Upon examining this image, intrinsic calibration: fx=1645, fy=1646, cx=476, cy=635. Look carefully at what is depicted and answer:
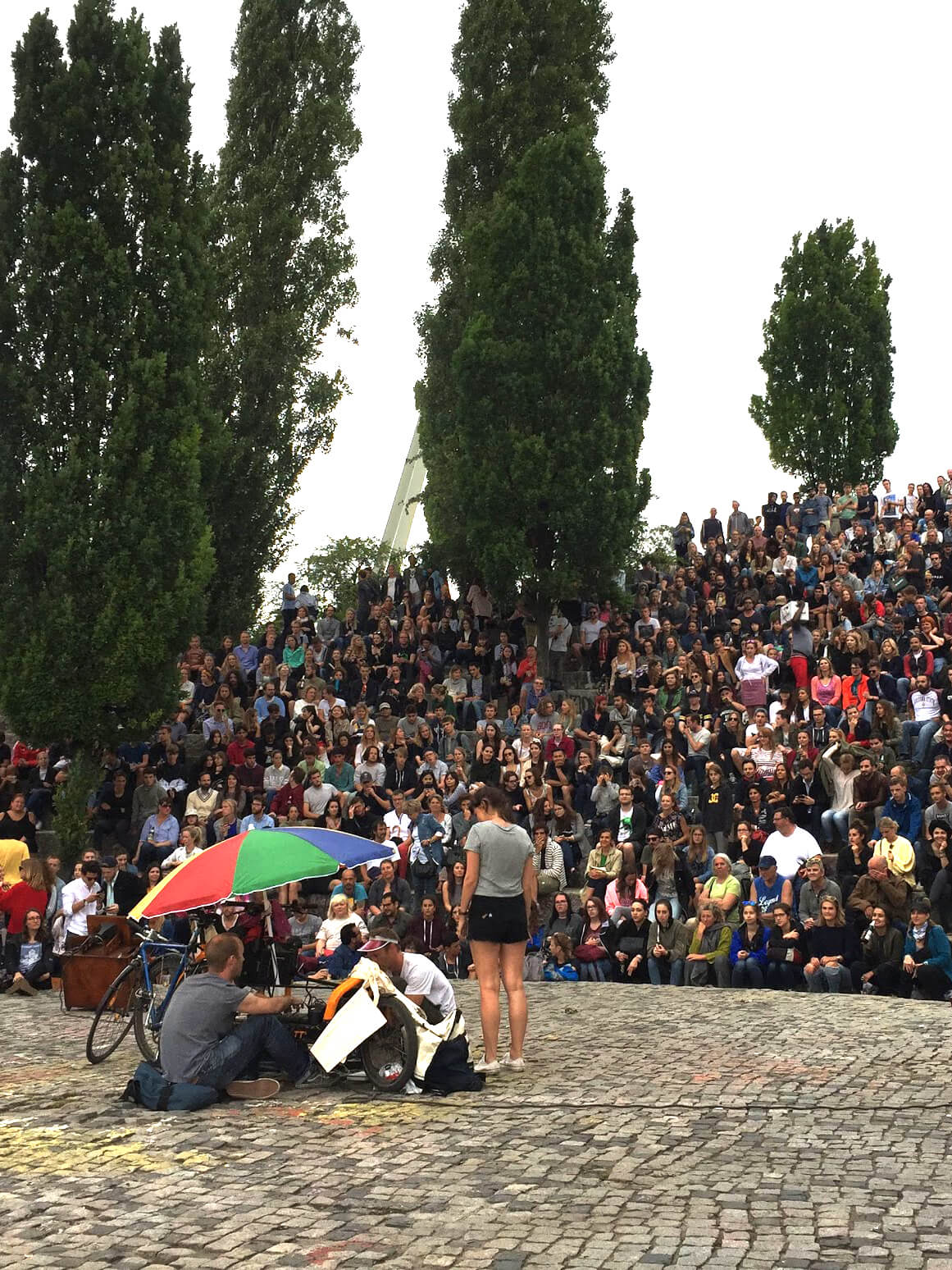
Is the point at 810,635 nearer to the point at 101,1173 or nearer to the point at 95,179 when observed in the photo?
the point at 95,179

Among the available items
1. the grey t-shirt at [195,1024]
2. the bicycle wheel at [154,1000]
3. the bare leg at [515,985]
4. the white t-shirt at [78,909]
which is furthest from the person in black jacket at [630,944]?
the grey t-shirt at [195,1024]

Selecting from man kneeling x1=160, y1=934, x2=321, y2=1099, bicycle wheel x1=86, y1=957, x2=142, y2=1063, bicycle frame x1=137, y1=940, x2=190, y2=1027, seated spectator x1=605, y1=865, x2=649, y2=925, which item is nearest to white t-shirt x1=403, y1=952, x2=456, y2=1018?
man kneeling x1=160, y1=934, x2=321, y2=1099

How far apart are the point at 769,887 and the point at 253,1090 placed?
7143 millimetres

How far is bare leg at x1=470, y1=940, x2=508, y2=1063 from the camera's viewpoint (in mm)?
10438

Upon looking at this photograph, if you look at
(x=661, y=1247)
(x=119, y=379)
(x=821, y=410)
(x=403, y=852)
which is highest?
(x=821, y=410)

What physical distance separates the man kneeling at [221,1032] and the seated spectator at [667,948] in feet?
20.7

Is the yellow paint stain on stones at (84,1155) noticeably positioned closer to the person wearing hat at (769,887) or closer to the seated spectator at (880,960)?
the seated spectator at (880,960)

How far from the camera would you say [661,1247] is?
6.72m

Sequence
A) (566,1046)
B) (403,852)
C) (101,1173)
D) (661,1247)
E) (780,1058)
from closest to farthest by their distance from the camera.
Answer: (661,1247) → (101,1173) → (780,1058) → (566,1046) → (403,852)

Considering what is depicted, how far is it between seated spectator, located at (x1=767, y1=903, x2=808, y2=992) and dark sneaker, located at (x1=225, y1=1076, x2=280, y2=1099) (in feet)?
21.3

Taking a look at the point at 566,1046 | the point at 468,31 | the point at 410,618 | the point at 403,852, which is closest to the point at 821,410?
the point at 468,31

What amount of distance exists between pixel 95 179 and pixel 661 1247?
20.1 metres

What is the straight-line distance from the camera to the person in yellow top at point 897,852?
1535 cm

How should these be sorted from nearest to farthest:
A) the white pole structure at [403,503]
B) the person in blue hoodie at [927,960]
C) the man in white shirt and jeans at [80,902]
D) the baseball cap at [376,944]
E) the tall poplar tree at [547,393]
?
the baseball cap at [376,944], the person in blue hoodie at [927,960], the man in white shirt and jeans at [80,902], the tall poplar tree at [547,393], the white pole structure at [403,503]
